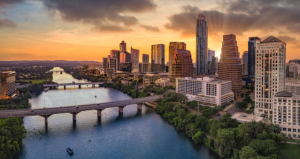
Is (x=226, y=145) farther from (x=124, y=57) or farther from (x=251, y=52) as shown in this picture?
(x=124, y=57)

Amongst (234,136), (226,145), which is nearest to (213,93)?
(234,136)

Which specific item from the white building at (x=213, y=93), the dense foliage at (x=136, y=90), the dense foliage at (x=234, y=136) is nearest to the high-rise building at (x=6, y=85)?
the dense foliage at (x=136, y=90)

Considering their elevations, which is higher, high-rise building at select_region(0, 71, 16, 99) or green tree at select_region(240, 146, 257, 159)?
high-rise building at select_region(0, 71, 16, 99)

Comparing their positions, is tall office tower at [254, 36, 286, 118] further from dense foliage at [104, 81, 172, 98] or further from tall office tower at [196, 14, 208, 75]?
tall office tower at [196, 14, 208, 75]

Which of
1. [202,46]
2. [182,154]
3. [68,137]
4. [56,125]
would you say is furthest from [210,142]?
[202,46]

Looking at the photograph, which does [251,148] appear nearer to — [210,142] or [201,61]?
[210,142]

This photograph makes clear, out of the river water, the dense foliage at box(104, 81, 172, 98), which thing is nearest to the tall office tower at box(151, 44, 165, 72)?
the dense foliage at box(104, 81, 172, 98)

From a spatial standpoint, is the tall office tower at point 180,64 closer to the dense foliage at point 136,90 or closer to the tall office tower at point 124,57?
the dense foliage at point 136,90
